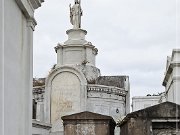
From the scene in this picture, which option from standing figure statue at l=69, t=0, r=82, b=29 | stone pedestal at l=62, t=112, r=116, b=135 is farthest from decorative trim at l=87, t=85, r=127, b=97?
stone pedestal at l=62, t=112, r=116, b=135

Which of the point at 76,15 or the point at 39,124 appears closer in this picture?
the point at 39,124

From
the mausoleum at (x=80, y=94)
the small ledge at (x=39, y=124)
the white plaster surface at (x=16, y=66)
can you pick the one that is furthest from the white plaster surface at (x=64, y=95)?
the white plaster surface at (x=16, y=66)

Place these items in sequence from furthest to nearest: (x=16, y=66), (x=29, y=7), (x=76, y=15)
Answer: (x=76, y=15) < (x=29, y=7) < (x=16, y=66)

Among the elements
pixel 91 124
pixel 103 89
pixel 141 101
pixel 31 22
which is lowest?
pixel 91 124

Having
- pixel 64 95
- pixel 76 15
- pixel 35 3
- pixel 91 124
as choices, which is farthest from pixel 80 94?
pixel 35 3

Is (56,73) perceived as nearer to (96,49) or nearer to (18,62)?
(96,49)

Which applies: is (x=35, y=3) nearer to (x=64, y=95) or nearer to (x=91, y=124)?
(x=91, y=124)

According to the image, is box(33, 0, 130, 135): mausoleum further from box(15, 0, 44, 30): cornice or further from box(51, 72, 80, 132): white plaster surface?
box(15, 0, 44, 30): cornice

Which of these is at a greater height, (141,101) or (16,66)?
(16,66)

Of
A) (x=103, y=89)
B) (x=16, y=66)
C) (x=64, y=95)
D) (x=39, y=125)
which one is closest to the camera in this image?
(x=16, y=66)

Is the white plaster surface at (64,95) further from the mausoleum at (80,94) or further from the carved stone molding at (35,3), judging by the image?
the carved stone molding at (35,3)

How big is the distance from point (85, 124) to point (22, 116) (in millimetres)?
7417

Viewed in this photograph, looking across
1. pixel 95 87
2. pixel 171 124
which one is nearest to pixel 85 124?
pixel 171 124

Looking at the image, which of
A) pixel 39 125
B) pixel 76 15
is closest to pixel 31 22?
pixel 39 125
